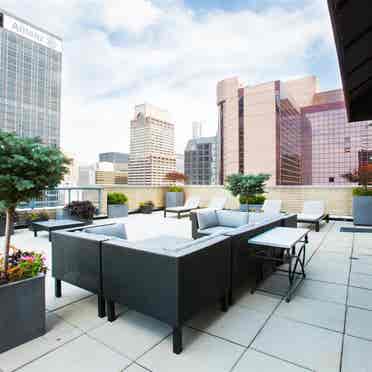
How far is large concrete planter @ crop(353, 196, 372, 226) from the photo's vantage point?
22.8 ft

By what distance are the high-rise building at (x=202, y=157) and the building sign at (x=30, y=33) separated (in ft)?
54.2

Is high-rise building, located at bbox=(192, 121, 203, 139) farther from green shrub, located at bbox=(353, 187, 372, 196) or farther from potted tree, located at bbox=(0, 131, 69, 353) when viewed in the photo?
potted tree, located at bbox=(0, 131, 69, 353)

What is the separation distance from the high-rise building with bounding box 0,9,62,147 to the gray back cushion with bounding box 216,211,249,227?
16.6 m

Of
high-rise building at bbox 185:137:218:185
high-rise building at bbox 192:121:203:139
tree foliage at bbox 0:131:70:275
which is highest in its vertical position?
high-rise building at bbox 192:121:203:139

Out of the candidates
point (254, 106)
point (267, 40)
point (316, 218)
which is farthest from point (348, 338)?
point (254, 106)

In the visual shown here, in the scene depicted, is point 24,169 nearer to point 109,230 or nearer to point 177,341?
point 109,230

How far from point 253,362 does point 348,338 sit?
0.86 m

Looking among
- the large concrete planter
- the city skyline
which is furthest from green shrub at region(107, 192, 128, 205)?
the large concrete planter

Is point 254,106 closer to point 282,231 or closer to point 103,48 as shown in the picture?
point 103,48

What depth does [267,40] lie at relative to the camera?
8016 mm

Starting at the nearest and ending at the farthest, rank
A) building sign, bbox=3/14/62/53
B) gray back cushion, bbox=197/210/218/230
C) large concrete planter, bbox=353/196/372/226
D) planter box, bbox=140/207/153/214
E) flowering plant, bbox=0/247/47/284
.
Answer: flowering plant, bbox=0/247/47/284
gray back cushion, bbox=197/210/218/230
large concrete planter, bbox=353/196/372/226
planter box, bbox=140/207/153/214
building sign, bbox=3/14/62/53

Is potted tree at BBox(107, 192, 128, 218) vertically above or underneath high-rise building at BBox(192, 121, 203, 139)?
underneath

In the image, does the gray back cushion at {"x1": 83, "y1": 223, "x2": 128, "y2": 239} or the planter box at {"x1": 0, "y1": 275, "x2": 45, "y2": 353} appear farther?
the gray back cushion at {"x1": 83, "y1": 223, "x2": 128, "y2": 239}

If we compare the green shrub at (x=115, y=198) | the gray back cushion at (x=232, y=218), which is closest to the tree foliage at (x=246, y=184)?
the gray back cushion at (x=232, y=218)
